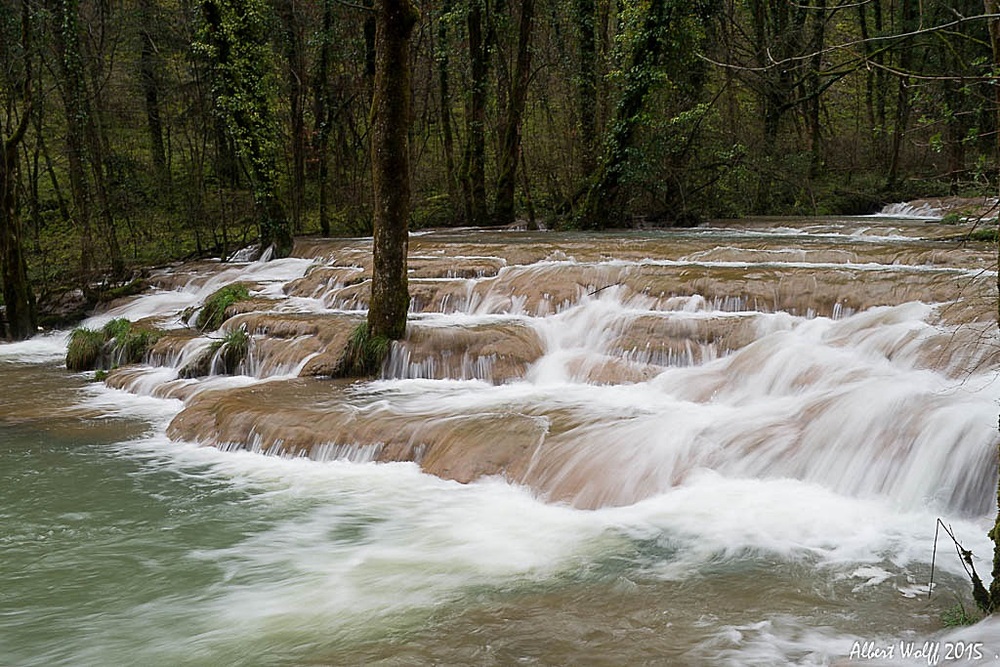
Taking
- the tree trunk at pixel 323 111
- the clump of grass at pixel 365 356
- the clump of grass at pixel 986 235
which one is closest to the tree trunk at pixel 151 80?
the tree trunk at pixel 323 111

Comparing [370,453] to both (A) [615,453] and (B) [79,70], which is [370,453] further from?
(B) [79,70]

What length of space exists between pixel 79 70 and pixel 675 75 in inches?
544

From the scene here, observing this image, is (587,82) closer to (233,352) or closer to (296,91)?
(296,91)

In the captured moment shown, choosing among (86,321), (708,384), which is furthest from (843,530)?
(86,321)

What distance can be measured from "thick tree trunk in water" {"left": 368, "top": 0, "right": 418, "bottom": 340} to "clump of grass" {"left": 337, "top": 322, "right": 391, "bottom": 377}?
10cm

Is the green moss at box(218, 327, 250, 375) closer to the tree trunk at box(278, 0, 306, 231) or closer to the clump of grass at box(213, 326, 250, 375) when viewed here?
the clump of grass at box(213, 326, 250, 375)

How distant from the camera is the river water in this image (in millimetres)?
4340

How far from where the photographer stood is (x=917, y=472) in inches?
230

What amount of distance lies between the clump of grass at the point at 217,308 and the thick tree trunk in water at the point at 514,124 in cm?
1070

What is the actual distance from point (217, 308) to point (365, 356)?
4187 mm

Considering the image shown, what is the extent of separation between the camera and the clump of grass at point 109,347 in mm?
12180

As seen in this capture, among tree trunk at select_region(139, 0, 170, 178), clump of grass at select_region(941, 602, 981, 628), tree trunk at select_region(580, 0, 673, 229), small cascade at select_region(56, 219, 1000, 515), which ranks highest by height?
tree trunk at select_region(139, 0, 170, 178)

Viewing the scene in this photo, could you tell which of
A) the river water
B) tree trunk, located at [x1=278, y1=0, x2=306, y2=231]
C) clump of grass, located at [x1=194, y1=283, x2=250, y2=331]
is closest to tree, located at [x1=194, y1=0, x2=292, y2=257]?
tree trunk, located at [x1=278, y1=0, x2=306, y2=231]

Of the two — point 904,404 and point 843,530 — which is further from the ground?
point 904,404
